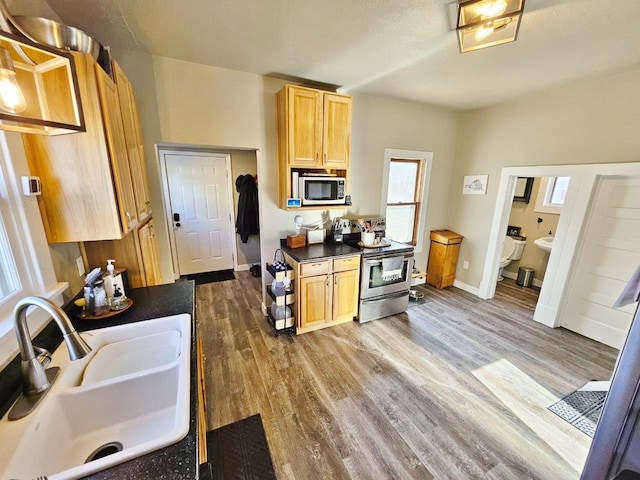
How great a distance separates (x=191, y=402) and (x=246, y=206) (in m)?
3.56

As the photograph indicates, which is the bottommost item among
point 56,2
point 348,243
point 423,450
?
point 423,450

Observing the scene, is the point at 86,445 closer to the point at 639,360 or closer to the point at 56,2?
the point at 639,360

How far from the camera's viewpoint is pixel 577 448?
5.41ft

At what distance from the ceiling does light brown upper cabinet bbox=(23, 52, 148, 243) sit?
765mm

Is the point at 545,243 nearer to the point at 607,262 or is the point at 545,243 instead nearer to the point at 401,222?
the point at 607,262

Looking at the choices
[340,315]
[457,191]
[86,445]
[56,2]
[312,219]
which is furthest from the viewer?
[457,191]

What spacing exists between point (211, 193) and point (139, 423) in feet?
11.7

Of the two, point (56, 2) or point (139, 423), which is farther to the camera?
point (56, 2)

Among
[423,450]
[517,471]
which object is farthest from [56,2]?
[517,471]

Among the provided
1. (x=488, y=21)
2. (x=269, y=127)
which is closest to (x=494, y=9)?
(x=488, y=21)

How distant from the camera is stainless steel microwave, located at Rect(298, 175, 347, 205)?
8.63 ft

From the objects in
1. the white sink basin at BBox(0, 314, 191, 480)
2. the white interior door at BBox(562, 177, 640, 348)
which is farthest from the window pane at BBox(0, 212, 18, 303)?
the white interior door at BBox(562, 177, 640, 348)

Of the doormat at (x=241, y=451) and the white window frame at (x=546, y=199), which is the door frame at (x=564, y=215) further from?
the doormat at (x=241, y=451)

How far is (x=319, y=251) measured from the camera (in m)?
2.83
